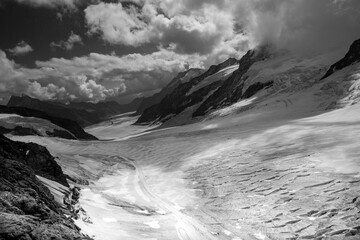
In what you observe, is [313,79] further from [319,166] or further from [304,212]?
[304,212]

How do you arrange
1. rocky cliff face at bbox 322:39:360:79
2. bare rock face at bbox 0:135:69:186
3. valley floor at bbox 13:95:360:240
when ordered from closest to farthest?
valley floor at bbox 13:95:360:240 → bare rock face at bbox 0:135:69:186 → rocky cliff face at bbox 322:39:360:79

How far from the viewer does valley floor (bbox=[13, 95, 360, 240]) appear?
931 inches

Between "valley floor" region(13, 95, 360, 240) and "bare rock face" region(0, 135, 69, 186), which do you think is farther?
"bare rock face" region(0, 135, 69, 186)

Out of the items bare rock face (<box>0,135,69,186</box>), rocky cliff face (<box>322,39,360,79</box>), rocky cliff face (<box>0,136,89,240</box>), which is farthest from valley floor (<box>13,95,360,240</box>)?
rocky cliff face (<box>322,39,360,79</box>)

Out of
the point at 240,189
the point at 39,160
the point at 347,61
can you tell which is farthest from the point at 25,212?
the point at 347,61

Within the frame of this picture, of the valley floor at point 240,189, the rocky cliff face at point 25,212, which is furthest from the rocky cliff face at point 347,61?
the rocky cliff face at point 25,212

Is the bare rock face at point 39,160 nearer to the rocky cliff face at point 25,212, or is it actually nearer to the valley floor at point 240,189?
the valley floor at point 240,189

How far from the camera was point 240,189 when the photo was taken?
3434 centimetres

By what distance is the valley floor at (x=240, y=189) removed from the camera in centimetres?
2364

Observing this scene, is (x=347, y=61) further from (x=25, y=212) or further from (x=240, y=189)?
(x=25, y=212)

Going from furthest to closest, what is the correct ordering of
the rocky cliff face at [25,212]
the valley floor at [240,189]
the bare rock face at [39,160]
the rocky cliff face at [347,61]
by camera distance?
the rocky cliff face at [347,61], the bare rock face at [39,160], the valley floor at [240,189], the rocky cliff face at [25,212]

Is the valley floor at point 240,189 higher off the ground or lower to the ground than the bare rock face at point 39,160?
lower

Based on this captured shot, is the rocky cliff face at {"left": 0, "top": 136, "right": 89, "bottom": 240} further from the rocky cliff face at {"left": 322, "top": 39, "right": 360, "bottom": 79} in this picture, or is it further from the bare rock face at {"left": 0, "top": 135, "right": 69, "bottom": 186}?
the rocky cliff face at {"left": 322, "top": 39, "right": 360, "bottom": 79}

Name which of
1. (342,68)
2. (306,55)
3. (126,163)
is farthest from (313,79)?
(126,163)
